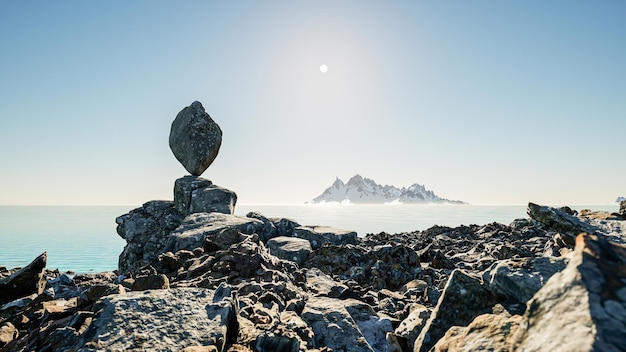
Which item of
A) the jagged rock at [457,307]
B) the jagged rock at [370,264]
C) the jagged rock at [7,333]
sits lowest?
the jagged rock at [370,264]

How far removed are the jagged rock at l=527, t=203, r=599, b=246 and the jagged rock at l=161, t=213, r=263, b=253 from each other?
1117 cm

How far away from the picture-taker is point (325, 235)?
19484mm

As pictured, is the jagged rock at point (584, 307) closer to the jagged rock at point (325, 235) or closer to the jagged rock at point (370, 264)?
the jagged rock at point (370, 264)

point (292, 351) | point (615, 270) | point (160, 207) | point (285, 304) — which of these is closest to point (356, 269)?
point (285, 304)

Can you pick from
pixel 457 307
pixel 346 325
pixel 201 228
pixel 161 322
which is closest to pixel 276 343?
pixel 161 322

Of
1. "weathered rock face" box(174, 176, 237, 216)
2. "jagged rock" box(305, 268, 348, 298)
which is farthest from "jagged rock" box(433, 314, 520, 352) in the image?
"weathered rock face" box(174, 176, 237, 216)

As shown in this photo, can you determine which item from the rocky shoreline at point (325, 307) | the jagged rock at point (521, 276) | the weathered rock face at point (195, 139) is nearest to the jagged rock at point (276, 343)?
the rocky shoreline at point (325, 307)

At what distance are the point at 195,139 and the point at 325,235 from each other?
11.2 meters

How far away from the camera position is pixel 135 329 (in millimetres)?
4496

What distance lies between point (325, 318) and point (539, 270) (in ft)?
12.4

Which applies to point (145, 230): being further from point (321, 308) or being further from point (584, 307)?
point (584, 307)

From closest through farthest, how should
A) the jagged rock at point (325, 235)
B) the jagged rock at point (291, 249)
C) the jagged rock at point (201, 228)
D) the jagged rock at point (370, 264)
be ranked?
the jagged rock at point (370, 264), the jagged rock at point (201, 228), the jagged rock at point (291, 249), the jagged rock at point (325, 235)

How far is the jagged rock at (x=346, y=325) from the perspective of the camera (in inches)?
232

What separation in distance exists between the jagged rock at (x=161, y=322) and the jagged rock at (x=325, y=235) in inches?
531
